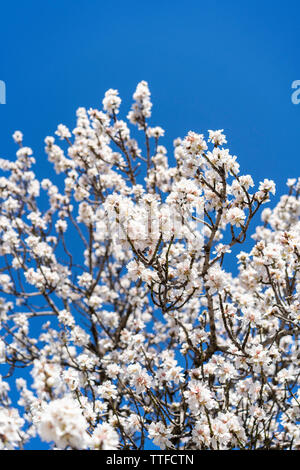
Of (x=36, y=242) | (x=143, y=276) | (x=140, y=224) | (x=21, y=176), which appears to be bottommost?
(x=143, y=276)

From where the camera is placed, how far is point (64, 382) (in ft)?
12.2

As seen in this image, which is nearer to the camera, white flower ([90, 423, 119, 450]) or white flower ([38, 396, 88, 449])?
white flower ([38, 396, 88, 449])

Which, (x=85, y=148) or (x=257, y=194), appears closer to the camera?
(x=257, y=194)

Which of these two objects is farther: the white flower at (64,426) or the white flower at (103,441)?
the white flower at (103,441)

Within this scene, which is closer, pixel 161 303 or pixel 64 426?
pixel 64 426

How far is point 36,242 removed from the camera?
21.8ft

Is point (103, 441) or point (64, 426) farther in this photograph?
point (103, 441)

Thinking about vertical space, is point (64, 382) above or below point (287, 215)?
below

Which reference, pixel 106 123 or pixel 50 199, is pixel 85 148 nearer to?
pixel 106 123

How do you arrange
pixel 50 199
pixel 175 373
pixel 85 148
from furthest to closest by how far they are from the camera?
pixel 50 199, pixel 85 148, pixel 175 373
